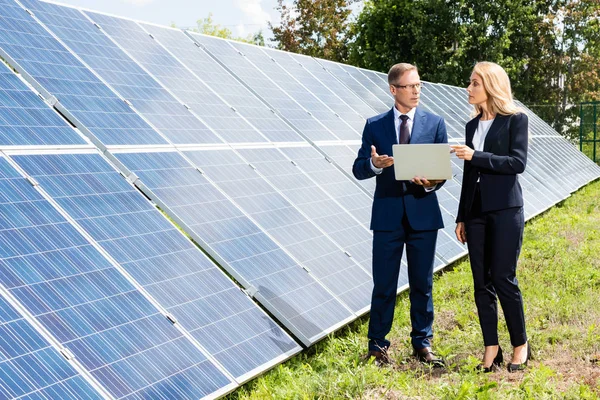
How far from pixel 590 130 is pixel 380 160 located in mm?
26883

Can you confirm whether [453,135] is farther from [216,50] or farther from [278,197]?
[278,197]

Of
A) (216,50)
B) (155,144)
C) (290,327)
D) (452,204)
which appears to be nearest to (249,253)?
(290,327)

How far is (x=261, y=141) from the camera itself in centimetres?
895

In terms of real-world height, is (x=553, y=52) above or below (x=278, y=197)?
below

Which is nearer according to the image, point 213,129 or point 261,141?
point 213,129

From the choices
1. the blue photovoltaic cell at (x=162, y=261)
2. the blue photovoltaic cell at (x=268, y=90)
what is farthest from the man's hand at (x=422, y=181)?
the blue photovoltaic cell at (x=268, y=90)

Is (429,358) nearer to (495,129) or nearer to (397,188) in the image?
(397,188)

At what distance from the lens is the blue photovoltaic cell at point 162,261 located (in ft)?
18.6

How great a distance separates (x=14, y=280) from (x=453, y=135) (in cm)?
1259

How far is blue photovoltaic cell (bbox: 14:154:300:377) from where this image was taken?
5.67 metres

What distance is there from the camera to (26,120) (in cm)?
613

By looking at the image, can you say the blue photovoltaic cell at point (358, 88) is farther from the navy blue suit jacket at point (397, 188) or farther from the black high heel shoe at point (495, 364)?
the black high heel shoe at point (495, 364)

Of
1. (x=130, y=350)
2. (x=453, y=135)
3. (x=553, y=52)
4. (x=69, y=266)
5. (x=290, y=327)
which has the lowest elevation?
(x=553, y=52)

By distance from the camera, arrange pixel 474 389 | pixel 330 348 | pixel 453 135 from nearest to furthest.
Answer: pixel 474 389, pixel 330 348, pixel 453 135
